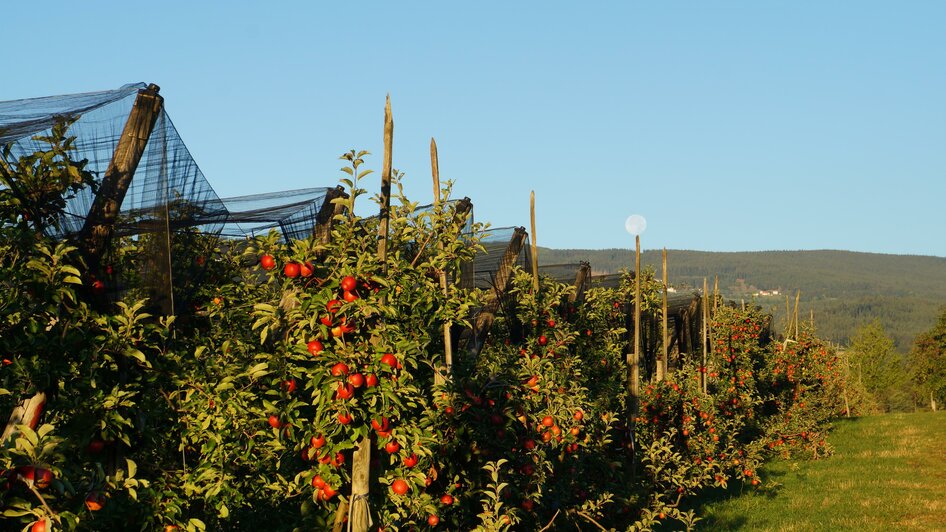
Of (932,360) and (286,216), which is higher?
(286,216)

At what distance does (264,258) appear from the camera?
14.8 ft

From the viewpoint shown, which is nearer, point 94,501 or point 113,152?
point 94,501

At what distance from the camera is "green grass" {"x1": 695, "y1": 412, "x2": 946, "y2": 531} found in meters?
15.7

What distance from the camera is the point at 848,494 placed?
1891 centimetres

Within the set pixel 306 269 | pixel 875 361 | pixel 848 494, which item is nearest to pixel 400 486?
pixel 306 269

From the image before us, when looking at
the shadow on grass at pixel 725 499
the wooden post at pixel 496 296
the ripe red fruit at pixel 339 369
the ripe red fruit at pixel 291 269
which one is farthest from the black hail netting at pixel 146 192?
the shadow on grass at pixel 725 499

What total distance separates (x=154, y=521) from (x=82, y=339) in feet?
3.73

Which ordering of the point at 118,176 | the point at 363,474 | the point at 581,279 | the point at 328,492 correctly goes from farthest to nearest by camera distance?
the point at 581,279 < the point at 118,176 < the point at 328,492 < the point at 363,474

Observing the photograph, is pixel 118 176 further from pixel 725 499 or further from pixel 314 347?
pixel 725 499

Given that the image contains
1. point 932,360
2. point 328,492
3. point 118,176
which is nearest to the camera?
point 328,492

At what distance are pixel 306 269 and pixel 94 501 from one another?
156 cm

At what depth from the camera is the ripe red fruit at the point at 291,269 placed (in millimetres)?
4445

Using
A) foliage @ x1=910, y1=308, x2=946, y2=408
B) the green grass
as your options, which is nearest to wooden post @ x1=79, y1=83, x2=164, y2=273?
the green grass

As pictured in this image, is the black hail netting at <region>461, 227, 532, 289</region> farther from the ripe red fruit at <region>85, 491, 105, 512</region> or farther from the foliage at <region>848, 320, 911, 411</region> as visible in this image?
the foliage at <region>848, 320, 911, 411</region>
